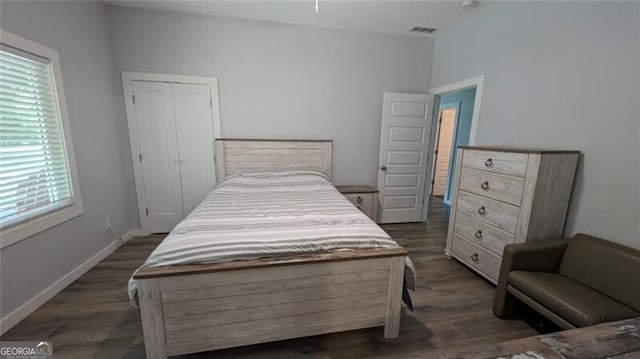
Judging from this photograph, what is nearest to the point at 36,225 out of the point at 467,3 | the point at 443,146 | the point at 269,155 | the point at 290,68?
the point at 269,155

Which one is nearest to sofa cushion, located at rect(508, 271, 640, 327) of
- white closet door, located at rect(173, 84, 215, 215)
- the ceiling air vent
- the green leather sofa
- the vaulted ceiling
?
the green leather sofa

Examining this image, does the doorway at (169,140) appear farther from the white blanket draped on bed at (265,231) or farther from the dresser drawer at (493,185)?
the dresser drawer at (493,185)

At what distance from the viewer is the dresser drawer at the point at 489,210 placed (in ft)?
6.70

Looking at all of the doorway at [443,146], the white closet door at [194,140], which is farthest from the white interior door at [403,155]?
the white closet door at [194,140]

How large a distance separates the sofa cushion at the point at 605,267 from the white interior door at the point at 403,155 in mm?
2071

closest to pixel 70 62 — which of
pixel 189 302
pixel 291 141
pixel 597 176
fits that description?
pixel 291 141

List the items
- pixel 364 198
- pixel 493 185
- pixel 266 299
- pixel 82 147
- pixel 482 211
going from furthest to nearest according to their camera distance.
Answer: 1. pixel 364 198
2. pixel 82 147
3. pixel 482 211
4. pixel 493 185
5. pixel 266 299

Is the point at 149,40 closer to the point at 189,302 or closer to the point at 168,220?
the point at 168,220

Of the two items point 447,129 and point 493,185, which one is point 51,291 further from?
point 447,129

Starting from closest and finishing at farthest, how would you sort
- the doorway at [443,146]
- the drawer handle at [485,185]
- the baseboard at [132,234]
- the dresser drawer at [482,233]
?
1. the dresser drawer at [482,233]
2. the drawer handle at [485,185]
3. the baseboard at [132,234]
4. the doorway at [443,146]

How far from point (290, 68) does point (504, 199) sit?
2831 mm

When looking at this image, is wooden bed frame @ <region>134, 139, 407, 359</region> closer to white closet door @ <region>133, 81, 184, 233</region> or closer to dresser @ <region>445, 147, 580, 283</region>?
dresser @ <region>445, 147, 580, 283</region>

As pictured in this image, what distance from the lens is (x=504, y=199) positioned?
6.88 ft

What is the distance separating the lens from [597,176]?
1.81 metres
